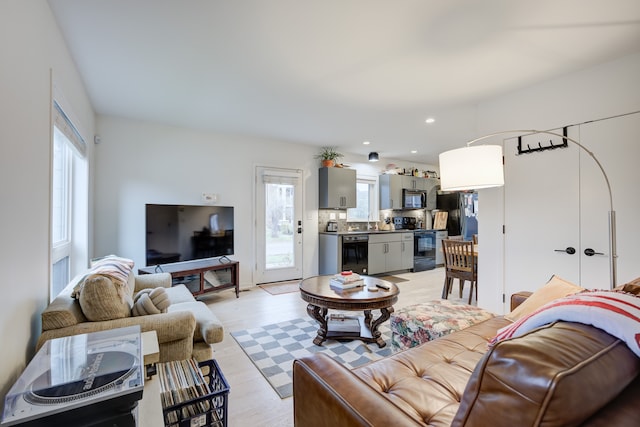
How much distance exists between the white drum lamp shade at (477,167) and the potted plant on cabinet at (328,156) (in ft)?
11.6

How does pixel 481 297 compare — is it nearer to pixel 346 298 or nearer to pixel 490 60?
pixel 346 298

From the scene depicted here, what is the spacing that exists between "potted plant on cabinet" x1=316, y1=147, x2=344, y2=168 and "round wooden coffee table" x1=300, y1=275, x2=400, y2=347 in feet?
9.55

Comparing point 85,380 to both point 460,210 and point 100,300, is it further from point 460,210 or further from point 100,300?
point 460,210

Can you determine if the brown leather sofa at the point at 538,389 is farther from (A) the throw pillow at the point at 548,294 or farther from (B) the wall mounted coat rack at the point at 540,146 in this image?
(B) the wall mounted coat rack at the point at 540,146

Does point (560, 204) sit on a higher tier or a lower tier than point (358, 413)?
higher

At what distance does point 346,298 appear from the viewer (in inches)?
96.0

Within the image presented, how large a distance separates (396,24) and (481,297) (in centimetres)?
291

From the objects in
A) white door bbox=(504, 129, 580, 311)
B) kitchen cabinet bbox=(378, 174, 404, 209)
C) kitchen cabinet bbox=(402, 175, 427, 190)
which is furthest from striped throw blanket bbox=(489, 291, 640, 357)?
kitchen cabinet bbox=(402, 175, 427, 190)

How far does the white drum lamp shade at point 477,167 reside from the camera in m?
1.86

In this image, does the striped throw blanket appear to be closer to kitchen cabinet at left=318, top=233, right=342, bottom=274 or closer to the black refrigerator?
kitchen cabinet at left=318, top=233, right=342, bottom=274

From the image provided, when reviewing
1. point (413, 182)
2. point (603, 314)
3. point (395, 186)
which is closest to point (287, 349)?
point (603, 314)

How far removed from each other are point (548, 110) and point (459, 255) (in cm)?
187

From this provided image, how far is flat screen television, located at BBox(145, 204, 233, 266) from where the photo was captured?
3596 millimetres

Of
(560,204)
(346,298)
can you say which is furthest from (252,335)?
(560,204)
